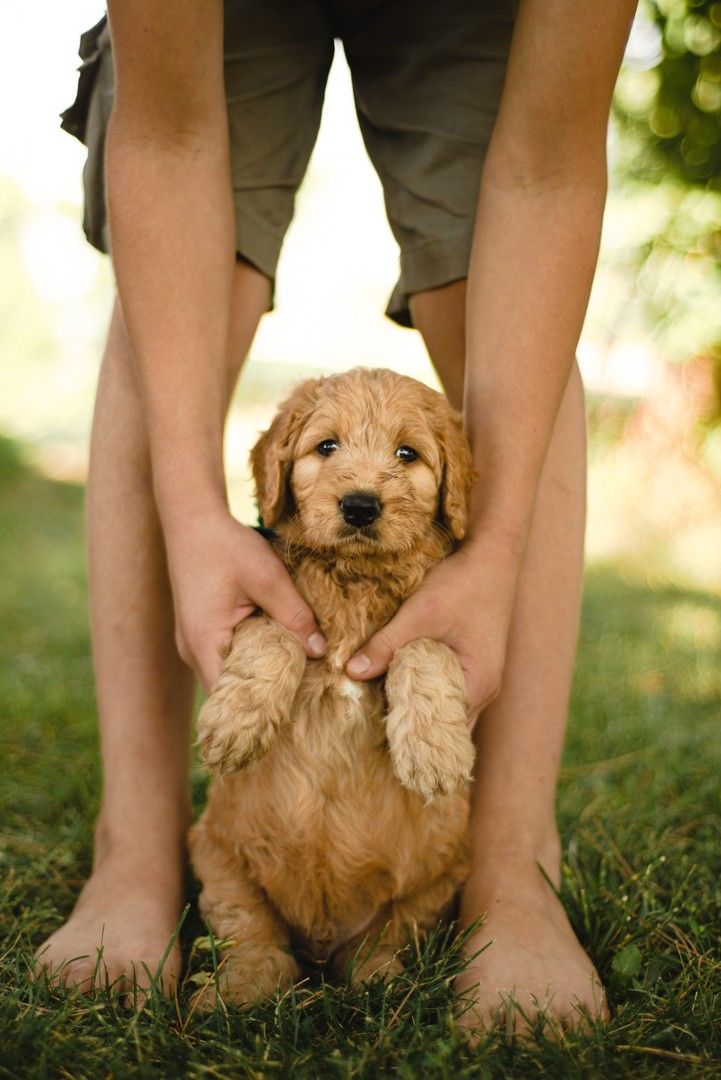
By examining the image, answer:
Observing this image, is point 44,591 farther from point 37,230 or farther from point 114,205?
point 37,230

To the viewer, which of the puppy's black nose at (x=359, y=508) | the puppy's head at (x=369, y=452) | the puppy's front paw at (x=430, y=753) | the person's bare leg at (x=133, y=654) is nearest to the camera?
the puppy's front paw at (x=430, y=753)

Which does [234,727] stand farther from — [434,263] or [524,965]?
[434,263]

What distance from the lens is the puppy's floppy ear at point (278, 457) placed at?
2.21m

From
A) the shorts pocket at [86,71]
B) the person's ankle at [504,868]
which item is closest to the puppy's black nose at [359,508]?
the person's ankle at [504,868]

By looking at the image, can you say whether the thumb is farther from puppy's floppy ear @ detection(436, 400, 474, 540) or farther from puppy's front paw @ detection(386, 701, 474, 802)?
puppy's floppy ear @ detection(436, 400, 474, 540)

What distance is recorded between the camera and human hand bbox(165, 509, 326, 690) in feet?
6.55

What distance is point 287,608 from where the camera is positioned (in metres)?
2.00

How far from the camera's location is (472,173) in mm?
2502

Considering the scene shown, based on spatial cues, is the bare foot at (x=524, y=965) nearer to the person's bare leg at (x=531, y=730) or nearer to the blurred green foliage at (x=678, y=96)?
the person's bare leg at (x=531, y=730)

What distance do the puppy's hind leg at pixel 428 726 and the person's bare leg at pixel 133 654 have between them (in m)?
0.79

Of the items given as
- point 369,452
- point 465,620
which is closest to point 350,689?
point 465,620

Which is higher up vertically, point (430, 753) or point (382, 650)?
point (382, 650)

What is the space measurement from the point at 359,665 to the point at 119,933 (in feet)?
2.72

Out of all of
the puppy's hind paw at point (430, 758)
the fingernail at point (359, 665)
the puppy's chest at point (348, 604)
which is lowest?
the puppy's hind paw at point (430, 758)
